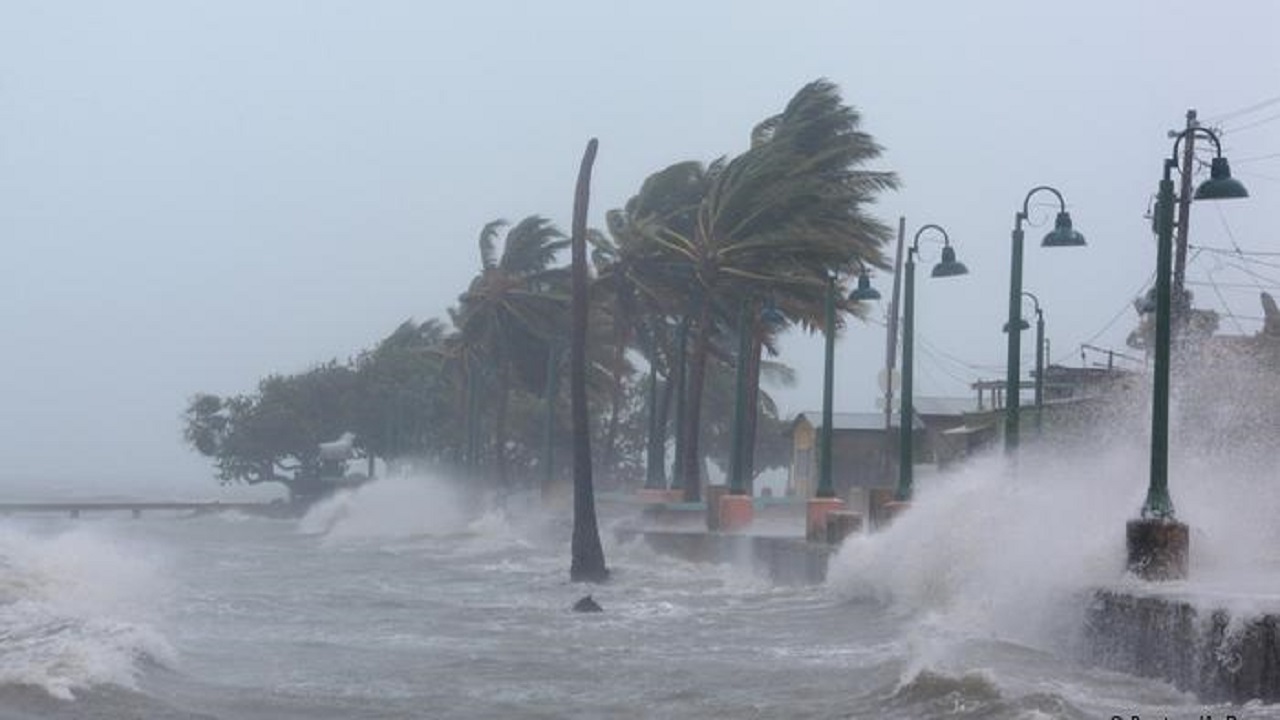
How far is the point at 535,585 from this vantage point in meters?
32.7

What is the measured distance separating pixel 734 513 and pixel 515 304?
24.6 m

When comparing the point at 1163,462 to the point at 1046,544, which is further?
the point at 1046,544

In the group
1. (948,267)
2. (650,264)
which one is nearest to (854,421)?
(650,264)

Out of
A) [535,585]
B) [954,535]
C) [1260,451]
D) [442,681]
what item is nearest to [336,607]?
[535,585]

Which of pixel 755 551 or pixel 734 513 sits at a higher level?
pixel 734 513

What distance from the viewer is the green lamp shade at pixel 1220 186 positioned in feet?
55.5

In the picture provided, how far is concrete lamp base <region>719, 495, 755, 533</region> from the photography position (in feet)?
134

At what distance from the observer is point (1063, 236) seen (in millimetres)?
22203

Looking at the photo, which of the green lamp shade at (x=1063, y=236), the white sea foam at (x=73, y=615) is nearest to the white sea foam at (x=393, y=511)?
the white sea foam at (x=73, y=615)

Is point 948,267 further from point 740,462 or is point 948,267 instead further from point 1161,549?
point 740,462

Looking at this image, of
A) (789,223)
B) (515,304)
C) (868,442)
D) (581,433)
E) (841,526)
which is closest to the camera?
(841,526)

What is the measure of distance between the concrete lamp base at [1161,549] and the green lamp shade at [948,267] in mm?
9257

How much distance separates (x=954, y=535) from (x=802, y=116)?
24.1 meters

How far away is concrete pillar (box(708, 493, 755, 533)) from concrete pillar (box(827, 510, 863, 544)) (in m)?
9.02
